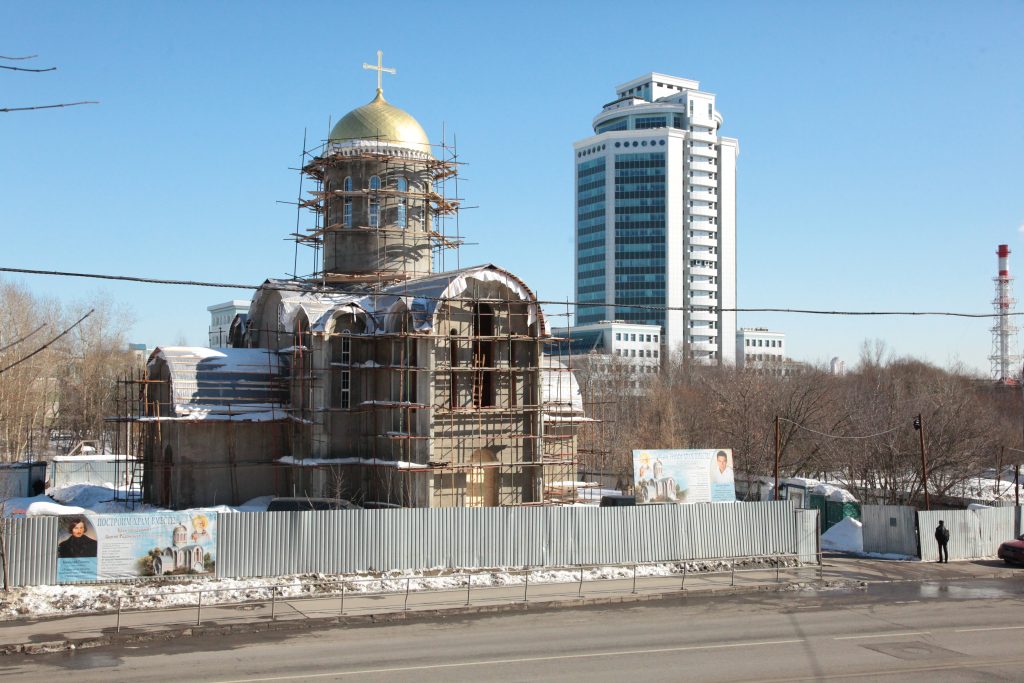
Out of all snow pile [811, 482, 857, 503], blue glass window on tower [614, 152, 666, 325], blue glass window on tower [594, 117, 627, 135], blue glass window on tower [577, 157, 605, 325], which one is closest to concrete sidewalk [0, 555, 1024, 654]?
snow pile [811, 482, 857, 503]

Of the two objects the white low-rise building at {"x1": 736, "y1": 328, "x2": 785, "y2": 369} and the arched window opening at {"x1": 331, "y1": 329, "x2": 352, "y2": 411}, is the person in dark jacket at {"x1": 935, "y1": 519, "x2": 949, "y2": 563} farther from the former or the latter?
the white low-rise building at {"x1": 736, "y1": 328, "x2": 785, "y2": 369}

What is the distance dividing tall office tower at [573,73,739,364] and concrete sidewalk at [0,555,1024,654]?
346ft

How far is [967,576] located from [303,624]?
1784cm

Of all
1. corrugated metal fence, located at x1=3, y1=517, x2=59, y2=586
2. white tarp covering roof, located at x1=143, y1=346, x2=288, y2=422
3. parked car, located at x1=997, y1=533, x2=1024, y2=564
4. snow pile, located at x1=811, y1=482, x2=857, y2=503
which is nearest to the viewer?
corrugated metal fence, located at x1=3, y1=517, x2=59, y2=586

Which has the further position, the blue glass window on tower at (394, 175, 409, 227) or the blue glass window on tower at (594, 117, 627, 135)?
the blue glass window on tower at (594, 117, 627, 135)

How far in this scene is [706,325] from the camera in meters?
135

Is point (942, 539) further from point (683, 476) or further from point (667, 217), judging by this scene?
point (667, 217)

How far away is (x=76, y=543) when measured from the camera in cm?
2127

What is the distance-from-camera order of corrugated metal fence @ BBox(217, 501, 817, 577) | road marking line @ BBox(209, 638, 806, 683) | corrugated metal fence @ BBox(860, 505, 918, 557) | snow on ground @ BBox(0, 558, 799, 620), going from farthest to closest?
corrugated metal fence @ BBox(860, 505, 918, 557), corrugated metal fence @ BBox(217, 501, 817, 577), snow on ground @ BBox(0, 558, 799, 620), road marking line @ BBox(209, 638, 806, 683)

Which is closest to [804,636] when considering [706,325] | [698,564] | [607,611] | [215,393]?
[607,611]

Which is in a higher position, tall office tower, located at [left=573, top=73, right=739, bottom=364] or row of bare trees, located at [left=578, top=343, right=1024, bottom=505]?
tall office tower, located at [left=573, top=73, right=739, bottom=364]

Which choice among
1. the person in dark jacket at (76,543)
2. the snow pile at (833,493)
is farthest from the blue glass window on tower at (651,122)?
the person in dark jacket at (76,543)

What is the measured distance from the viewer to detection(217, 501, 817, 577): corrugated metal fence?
2300 centimetres

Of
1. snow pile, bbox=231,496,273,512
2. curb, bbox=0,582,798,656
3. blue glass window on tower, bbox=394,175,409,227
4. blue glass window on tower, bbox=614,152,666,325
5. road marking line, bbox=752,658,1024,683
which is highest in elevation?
blue glass window on tower, bbox=614,152,666,325
